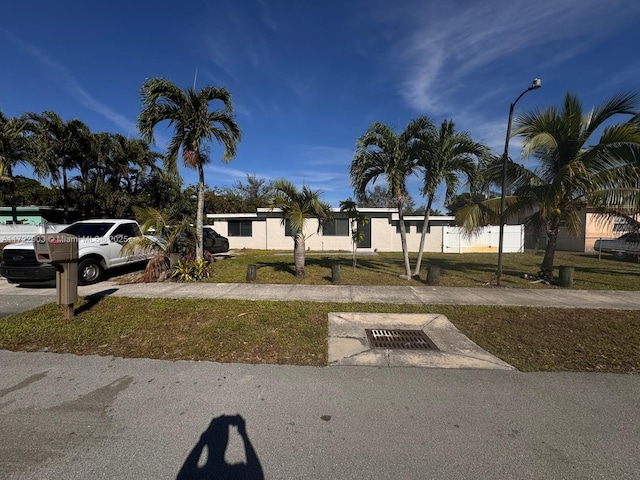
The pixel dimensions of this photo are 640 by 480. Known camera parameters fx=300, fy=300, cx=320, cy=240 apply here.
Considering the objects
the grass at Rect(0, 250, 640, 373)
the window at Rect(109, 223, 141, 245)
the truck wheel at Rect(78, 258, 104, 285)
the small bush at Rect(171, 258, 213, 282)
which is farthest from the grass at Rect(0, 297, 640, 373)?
the window at Rect(109, 223, 141, 245)

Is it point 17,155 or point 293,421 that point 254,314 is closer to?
point 293,421

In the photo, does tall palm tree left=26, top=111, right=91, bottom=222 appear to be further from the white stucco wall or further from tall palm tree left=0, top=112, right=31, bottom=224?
the white stucco wall

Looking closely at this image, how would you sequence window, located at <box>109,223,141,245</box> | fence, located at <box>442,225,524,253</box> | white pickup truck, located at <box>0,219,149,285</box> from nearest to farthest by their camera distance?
white pickup truck, located at <box>0,219,149,285</box>, window, located at <box>109,223,141,245</box>, fence, located at <box>442,225,524,253</box>

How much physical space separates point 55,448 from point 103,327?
313 centimetres

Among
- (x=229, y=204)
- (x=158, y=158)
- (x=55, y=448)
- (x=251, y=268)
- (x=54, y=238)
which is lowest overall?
(x=55, y=448)

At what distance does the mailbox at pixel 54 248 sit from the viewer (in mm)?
4715

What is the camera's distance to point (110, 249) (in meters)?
9.15

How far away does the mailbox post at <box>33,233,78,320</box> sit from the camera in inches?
187

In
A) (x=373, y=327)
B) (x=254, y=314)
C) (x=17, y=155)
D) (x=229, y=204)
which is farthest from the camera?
(x=229, y=204)

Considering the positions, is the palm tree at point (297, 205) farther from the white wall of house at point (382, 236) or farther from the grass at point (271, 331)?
the white wall of house at point (382, 236)

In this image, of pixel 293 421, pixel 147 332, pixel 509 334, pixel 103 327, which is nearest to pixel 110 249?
pixel 103 327

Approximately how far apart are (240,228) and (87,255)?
13.1 meters

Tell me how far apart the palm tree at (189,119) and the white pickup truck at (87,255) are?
2364 mm

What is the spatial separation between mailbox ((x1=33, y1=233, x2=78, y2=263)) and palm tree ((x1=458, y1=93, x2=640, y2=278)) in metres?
9.76
